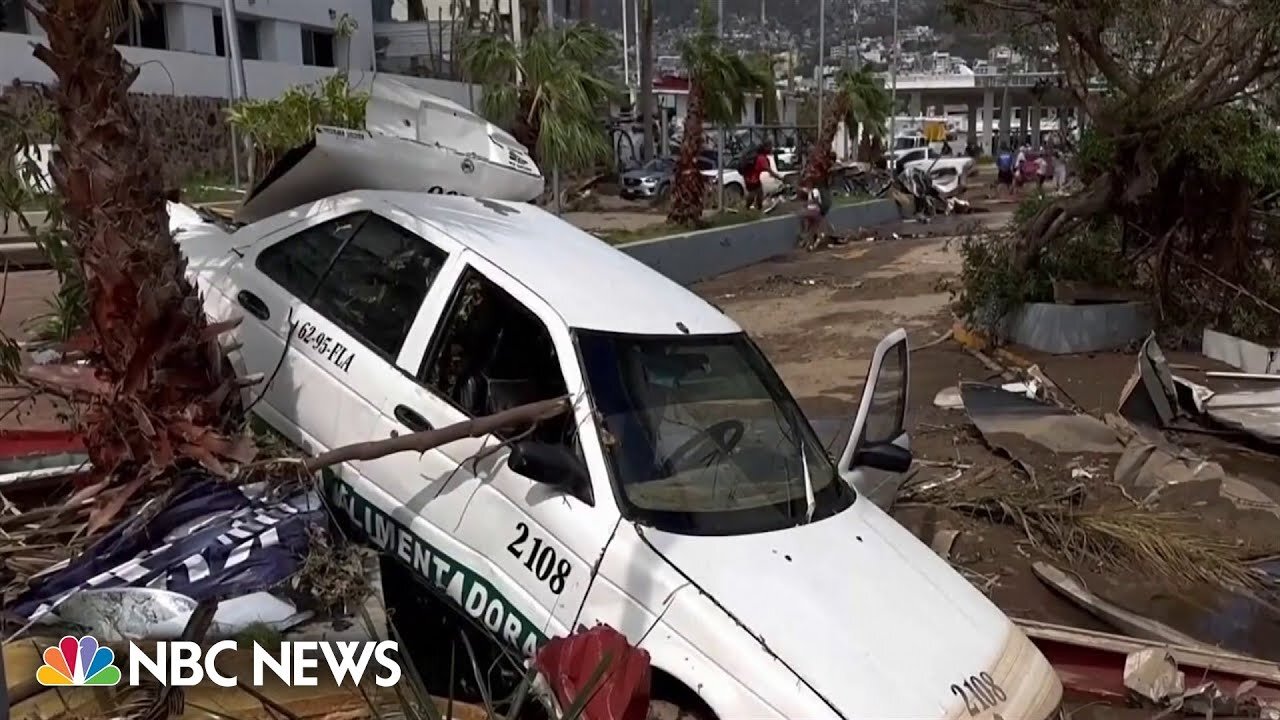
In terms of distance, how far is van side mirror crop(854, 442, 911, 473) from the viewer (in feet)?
15.8

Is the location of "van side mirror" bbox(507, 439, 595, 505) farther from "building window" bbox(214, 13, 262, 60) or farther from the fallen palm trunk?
"building window" bbox(214, 13, 262, 60)

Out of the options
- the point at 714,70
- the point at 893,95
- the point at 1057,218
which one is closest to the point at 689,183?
the point at 714,70

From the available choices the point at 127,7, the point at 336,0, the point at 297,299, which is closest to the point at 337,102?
the point at 127,7

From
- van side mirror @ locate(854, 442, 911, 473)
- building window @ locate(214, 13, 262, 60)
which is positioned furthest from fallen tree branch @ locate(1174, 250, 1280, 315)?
A: building window @ locate(214, 13, 262, 60)

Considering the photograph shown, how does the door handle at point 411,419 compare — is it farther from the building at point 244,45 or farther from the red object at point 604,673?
the building at point 244,45

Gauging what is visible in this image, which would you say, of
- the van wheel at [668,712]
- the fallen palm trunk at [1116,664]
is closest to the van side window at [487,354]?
the van wheel at [668,712]

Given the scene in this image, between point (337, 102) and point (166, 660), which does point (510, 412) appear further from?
point (337, 102)

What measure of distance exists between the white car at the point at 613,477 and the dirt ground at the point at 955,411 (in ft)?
6.50

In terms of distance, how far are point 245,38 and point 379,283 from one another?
3174 centimetres

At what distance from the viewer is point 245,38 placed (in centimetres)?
3325

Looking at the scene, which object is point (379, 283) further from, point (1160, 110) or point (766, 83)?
point (766, 83)

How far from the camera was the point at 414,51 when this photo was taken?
4431 centimetres

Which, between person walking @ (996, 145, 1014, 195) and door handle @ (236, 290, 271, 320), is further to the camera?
person walking @ (996, 145, 1014, 195)

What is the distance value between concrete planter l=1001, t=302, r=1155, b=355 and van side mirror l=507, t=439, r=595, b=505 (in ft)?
32.5
